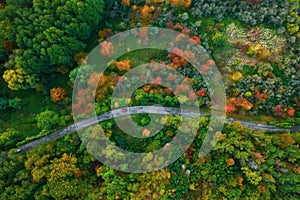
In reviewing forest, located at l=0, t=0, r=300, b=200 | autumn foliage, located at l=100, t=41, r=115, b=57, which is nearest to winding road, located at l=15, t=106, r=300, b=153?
forest, located at l=0, t=0, r=300, b=200

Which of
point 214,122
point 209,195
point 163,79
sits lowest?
point 209,195

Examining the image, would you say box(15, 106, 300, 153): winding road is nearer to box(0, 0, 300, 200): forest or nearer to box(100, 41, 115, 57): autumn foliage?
box(0, 0, 300, 200): forest

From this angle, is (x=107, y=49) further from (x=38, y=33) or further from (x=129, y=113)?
(x=129, y=113)

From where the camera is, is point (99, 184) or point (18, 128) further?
point (18, 128)

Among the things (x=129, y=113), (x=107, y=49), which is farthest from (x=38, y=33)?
(x=129, y=113)

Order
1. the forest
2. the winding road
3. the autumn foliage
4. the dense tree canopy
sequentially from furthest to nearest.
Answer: the autumn foliage, the winding road, the dense tree canopy, the forest

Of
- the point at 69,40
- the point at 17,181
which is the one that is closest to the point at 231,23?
the point at 69,40

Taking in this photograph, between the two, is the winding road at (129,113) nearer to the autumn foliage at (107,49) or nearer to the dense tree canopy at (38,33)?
the dense tree canopy at (38,33)

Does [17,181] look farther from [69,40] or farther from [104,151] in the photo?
[69,40]
